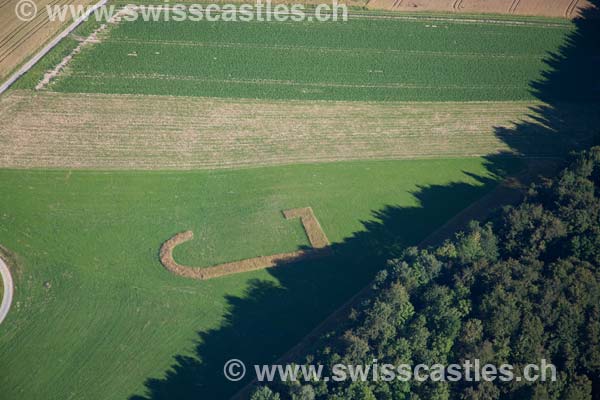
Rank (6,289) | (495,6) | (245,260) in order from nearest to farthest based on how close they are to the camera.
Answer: (6,289)
(245,260)
(495,6)

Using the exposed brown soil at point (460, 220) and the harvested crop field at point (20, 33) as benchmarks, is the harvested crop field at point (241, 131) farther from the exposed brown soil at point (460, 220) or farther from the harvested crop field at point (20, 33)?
the harvested crop field at point (20, 33)

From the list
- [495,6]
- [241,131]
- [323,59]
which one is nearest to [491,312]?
[241,131]

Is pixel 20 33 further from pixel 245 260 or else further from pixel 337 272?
pixel 337 272

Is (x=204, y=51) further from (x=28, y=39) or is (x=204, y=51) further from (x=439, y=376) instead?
(x=439, y=376)

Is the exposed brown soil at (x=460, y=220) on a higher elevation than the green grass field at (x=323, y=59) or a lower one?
lower

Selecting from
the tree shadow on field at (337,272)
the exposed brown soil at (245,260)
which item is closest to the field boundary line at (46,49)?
the exposed brown soil at (245,260)

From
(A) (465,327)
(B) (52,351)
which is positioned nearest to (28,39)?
(B) (52,351)

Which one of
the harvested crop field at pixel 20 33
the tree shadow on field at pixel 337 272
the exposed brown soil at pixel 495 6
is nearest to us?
the tree shadow on field at pixel 337 272
